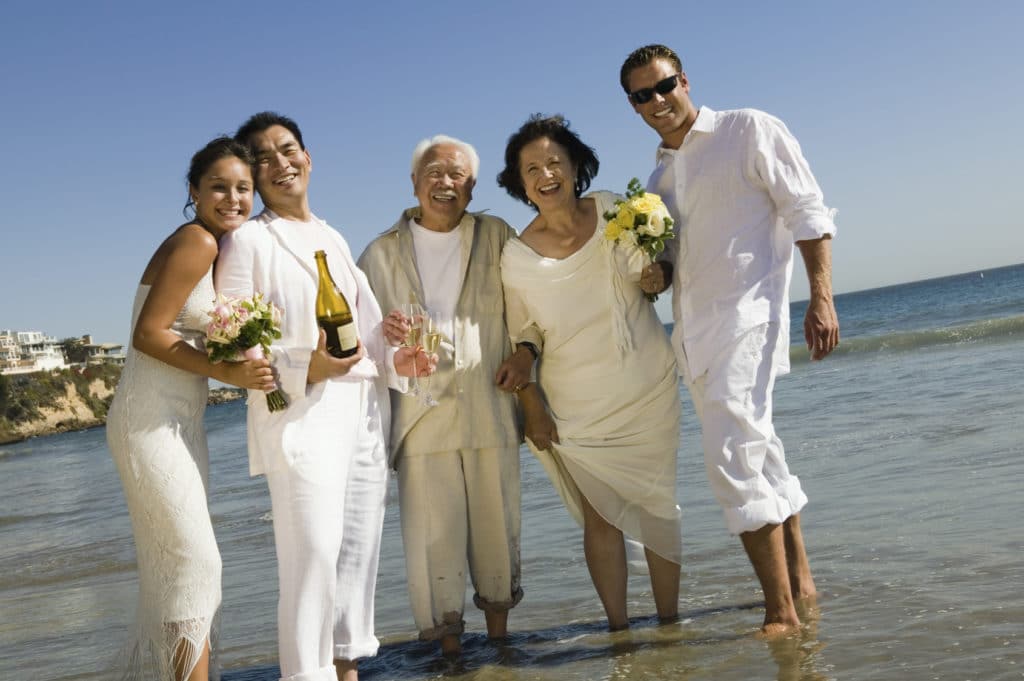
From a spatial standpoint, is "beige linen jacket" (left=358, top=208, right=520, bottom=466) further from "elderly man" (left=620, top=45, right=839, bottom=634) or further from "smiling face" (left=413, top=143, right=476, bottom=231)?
"elderly man" (left=620, top=45, right=839, bottom=634)

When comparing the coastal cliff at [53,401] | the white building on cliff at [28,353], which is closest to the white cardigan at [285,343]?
the coastal cliff at [53,401]

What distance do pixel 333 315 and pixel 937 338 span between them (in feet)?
80.3

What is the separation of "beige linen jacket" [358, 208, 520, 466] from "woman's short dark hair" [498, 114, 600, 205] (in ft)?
0.95

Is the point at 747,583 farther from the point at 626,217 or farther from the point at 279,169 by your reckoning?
the point at 279,169

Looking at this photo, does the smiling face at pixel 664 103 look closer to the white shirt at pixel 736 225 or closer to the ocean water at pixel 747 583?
the white shirt at pixel 736 225

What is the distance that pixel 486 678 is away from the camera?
4719 millimetres

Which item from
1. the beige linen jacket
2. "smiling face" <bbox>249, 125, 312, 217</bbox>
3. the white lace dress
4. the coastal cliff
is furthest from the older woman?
the coastal cliff

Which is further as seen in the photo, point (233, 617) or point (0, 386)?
point (0, 386)

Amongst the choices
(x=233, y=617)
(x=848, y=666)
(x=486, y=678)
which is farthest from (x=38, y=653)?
(x=848, y=666)

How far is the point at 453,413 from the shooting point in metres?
5.13

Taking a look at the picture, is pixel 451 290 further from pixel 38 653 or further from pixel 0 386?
pixel 0 386

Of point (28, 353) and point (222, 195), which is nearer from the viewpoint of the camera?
point (222, 195)

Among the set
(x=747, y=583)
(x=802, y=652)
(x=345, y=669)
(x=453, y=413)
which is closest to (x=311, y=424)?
(x=453, y=413)

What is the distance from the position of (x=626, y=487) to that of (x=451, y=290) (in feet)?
4.49
